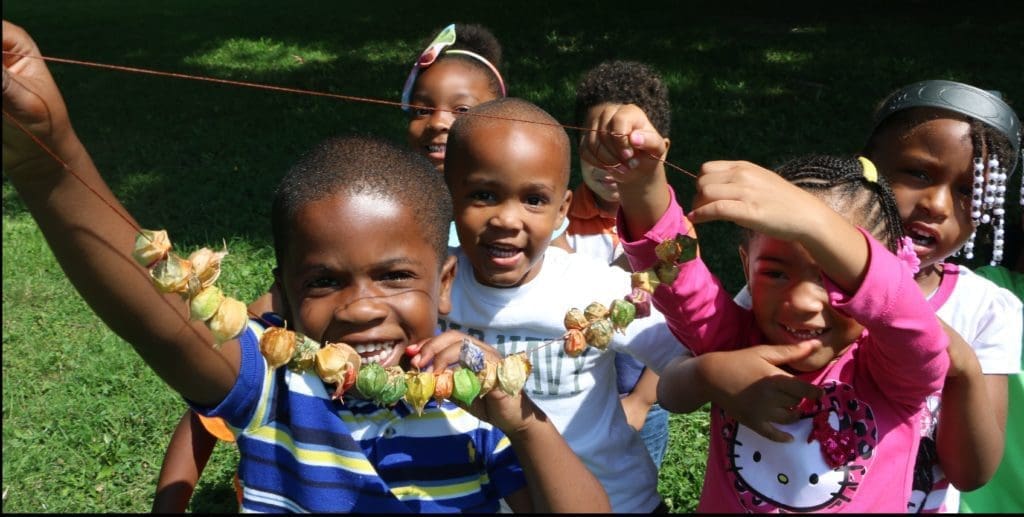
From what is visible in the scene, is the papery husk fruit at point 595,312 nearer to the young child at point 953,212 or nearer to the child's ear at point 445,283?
the child's ear at point 445,283

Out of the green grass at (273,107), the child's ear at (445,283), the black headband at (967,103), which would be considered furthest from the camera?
the green grass at (273,107)

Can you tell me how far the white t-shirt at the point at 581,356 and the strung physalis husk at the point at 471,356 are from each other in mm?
471

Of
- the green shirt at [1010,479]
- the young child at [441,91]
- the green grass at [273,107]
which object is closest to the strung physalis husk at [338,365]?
the young child at [441,91]

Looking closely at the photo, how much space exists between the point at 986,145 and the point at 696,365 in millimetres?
1120

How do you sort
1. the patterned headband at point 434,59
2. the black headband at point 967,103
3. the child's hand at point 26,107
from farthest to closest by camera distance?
the patterned headband at point 434,59
the black headband at point 967,103
the child's hand at point 26,107

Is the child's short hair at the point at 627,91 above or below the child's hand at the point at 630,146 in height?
below

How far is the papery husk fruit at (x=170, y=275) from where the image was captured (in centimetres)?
169

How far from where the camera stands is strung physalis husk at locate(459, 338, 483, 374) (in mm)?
1900

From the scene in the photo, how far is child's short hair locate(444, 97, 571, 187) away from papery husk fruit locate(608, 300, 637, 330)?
69 centimetres

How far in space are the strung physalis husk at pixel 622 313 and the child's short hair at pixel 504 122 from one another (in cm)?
69

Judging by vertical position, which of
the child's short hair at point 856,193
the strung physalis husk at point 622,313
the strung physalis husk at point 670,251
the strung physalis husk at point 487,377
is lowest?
the strung physalis husk at point 487,377

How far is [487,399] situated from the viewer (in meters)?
1.91

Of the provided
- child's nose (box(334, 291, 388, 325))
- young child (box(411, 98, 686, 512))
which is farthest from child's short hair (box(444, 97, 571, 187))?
child's nose (box(334, 291, 388, 325))

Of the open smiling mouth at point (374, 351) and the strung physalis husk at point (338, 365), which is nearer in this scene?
the strung physalis husk at point (338, 365)
